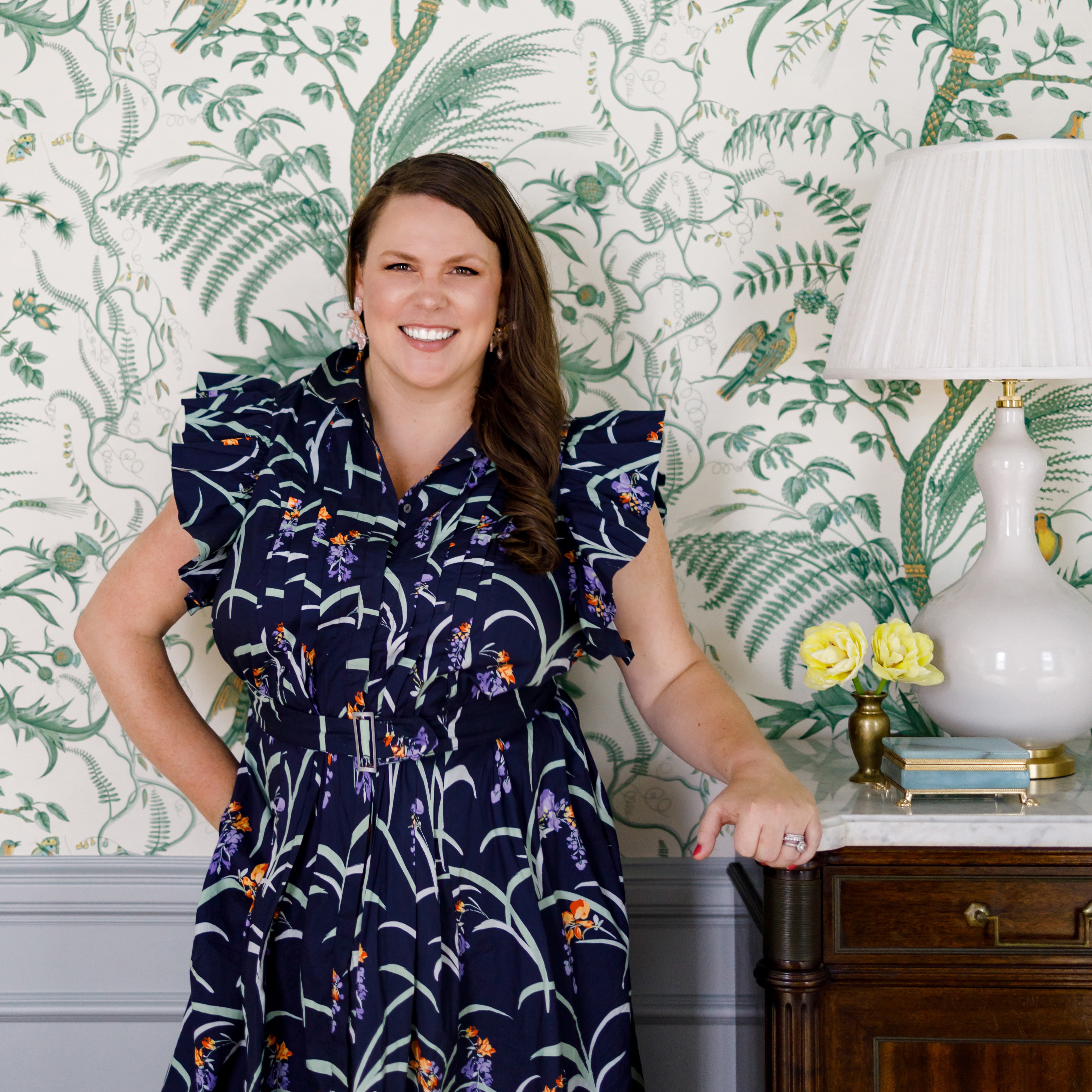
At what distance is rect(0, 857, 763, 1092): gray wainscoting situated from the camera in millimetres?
1670

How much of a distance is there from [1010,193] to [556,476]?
2.13 feet

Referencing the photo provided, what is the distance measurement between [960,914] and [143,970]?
127 cm

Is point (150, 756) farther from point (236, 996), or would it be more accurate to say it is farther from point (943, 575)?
point (943, 575)

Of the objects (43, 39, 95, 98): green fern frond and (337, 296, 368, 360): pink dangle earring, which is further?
(43, 39, 95, 98): green fern frond

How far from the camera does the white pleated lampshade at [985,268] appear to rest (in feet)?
4.01

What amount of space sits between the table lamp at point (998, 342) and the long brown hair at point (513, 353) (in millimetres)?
389

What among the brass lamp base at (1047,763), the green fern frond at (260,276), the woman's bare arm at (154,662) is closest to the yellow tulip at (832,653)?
the brass lamp base at (1047,763)

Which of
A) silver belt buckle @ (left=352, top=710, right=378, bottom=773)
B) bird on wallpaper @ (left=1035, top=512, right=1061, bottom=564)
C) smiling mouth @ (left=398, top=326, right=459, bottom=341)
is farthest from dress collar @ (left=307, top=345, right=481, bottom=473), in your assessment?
bird on wallpaper @ (left=1035, top=512, right=1061, bottom=564)

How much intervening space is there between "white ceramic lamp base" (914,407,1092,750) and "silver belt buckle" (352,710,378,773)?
734 millimetres

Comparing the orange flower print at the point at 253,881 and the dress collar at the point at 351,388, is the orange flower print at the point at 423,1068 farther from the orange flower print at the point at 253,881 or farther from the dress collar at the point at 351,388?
the dress collar at the point at 351,388

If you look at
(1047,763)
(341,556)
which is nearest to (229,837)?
(341,556)

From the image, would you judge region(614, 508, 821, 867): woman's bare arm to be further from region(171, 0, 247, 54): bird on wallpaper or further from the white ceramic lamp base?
region(171, 0, 247, 54): bird on wallpaper

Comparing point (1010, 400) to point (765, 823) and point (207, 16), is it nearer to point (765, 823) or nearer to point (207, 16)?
point (765, 823)

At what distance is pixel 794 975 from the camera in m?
1.20
